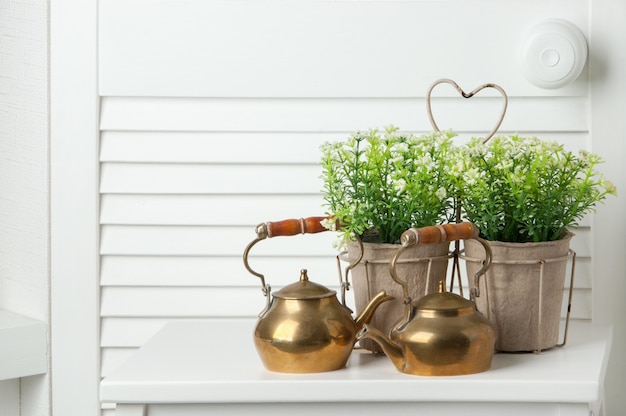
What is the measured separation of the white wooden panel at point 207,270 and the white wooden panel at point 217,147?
0.21m

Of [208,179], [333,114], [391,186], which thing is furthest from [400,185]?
[208,179]

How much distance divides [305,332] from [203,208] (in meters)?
0.69

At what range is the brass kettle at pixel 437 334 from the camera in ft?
4.36

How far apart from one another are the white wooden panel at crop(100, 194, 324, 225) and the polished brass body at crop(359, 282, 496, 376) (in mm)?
632

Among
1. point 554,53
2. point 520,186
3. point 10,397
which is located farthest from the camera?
point 10,397

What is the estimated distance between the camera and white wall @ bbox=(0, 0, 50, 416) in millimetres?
1996

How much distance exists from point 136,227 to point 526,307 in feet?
2.94

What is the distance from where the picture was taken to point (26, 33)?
2010 mm

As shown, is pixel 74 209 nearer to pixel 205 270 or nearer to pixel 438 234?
pixel 205 270

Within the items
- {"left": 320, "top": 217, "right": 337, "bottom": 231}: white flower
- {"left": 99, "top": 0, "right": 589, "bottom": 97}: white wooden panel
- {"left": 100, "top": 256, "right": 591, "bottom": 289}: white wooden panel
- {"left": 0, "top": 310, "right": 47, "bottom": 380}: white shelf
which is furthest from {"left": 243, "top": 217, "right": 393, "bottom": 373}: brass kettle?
{"left": 0, "top": 310, "right": 47, "bottom": 380}: white shelf

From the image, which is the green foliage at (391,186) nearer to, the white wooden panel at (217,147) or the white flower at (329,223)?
the white flower at (329,223)

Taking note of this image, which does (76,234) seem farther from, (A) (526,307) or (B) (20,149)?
(A) (526,307)

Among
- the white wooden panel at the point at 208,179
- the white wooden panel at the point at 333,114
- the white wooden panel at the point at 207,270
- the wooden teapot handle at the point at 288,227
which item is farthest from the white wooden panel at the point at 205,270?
the wooden teapot handle at the point at 288,227

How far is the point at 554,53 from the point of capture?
183 cm
